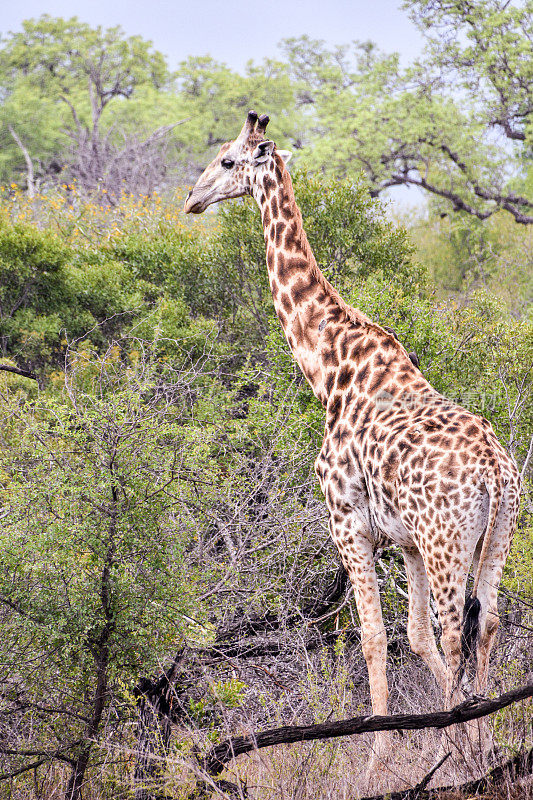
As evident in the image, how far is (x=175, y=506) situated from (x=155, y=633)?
90cm

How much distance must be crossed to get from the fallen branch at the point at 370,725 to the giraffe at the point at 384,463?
0.73 m

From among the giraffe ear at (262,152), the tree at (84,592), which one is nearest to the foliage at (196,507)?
the tree at (84,592)

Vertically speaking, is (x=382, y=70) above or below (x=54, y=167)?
above

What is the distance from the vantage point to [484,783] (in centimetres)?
408

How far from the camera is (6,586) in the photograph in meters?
5.47

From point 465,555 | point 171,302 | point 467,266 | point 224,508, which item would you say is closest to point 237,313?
point 171,302

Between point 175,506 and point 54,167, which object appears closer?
point 175,506

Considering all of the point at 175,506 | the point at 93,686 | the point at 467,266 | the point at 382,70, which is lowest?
the point at 93,686

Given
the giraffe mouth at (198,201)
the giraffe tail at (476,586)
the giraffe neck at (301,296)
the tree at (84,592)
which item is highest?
the giraffe mouth at (198,201)

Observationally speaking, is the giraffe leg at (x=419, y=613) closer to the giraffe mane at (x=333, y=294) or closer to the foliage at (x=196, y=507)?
the foliage at (x=196, y=507)

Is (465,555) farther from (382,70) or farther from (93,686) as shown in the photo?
(382,70)

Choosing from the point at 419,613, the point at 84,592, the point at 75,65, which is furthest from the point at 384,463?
the point at 75,65

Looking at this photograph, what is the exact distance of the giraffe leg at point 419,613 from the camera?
5.12 metres

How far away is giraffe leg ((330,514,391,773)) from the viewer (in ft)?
16.9
